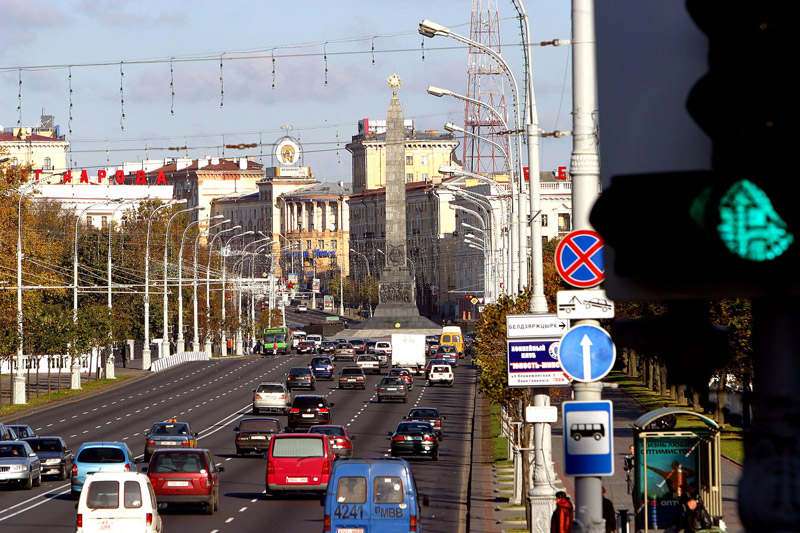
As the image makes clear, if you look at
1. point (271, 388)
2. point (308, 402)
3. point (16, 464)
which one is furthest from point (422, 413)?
point (16, 464)

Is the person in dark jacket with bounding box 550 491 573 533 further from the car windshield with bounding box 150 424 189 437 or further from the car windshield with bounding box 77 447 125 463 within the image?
the car windshield with bounding box 150 424 189 437

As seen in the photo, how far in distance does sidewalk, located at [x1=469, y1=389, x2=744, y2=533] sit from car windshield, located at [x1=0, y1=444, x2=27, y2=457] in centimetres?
1185

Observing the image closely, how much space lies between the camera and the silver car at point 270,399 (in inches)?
2514

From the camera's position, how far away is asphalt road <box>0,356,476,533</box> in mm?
30891

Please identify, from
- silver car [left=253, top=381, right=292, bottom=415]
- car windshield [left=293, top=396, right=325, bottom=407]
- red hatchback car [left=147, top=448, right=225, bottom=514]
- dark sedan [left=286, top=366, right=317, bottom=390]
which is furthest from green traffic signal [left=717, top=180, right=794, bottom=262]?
dark sedan [left=286, top=366, right=317, bottom=390]

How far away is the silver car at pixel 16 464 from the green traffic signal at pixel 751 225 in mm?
35481

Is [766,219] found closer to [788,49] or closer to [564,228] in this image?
[788,49]

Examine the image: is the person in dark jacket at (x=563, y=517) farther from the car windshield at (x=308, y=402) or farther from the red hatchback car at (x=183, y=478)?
the car windshield at (x=308, y=402)

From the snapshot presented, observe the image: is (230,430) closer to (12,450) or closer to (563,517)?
(12,450)

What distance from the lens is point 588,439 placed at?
1066cm

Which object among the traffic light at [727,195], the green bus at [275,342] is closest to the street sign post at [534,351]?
the traffic light at [727,195]

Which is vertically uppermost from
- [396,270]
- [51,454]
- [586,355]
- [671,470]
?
[396,270]

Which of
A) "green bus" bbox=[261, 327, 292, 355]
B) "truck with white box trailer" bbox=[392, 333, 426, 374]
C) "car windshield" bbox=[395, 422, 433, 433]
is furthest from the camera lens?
"green bus" bbox=[261, 327, 292, 355]

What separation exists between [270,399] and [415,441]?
1871 cm
